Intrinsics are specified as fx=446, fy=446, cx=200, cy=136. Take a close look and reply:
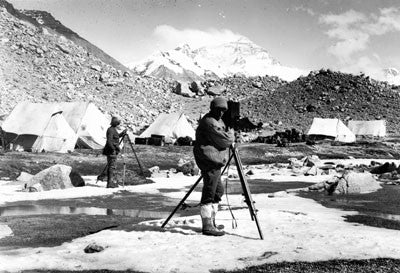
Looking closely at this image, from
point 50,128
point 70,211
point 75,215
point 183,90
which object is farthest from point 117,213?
point 183,90

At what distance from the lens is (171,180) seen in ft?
50.6

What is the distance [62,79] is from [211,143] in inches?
1808

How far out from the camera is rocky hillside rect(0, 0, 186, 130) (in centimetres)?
4350

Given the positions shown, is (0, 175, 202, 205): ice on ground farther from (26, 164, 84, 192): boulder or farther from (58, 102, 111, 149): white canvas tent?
(58, 102, 111, 149): white canvas tent

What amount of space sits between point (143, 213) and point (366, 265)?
16.9 feet

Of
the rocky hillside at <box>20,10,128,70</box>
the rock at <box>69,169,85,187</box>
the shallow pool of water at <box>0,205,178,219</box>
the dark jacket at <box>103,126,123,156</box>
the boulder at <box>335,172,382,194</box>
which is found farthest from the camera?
the rocky hillside at <box>20,10,128,70</box>

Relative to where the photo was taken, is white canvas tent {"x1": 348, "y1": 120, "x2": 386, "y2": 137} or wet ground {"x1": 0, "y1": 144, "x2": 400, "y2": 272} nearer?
wet ground {"x1": 0, "y1": 144, "x2": 400, "y2": 272}

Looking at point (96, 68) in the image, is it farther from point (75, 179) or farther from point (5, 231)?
point (5, 231)

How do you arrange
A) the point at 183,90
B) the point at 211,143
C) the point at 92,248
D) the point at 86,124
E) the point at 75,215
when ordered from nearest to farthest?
the point at 92,248 → the point at 211,143 → the point at 75,215 → the point at 86,124 → the point at 183,90

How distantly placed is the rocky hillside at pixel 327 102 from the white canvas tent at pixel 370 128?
640cm

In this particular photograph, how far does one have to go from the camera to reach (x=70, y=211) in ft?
30.0

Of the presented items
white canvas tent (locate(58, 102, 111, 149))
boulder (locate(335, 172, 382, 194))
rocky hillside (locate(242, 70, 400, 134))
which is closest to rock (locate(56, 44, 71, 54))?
rocky hillside (locate(242, 70, 400, 134))

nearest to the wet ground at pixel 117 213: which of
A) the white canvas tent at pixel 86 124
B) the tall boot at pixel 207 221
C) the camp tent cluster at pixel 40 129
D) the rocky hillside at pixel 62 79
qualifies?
the tall boot at pixel 207 221

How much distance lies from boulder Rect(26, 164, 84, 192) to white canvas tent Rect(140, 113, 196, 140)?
2098cm
